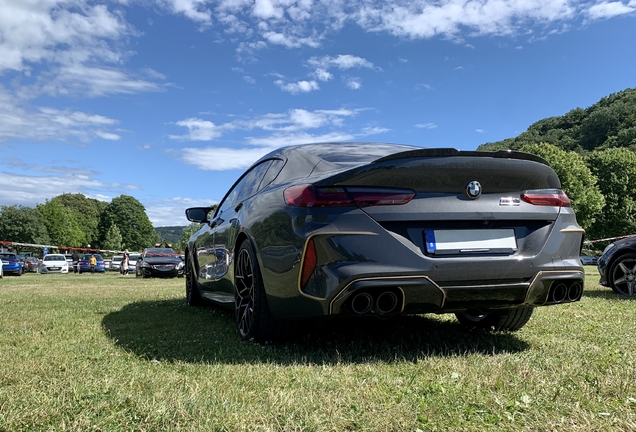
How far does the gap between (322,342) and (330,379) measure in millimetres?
1189

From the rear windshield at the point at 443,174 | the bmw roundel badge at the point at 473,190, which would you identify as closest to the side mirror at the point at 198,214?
the rear windshield at the point at 443,174

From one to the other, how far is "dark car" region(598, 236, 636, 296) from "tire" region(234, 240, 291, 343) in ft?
20.8

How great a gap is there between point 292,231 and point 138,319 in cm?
303

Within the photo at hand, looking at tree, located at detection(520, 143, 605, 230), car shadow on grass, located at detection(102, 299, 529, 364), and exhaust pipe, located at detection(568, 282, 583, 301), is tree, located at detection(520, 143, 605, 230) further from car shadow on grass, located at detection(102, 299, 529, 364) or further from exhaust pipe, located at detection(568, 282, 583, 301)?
exhaust pipe, located at detection(568, 282, 583, 301)

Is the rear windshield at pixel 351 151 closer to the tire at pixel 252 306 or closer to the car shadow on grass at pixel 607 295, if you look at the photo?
the tire at pixel 252 306

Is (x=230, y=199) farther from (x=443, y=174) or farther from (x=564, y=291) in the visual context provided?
(x=564, y=291)

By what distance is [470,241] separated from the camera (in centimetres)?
331

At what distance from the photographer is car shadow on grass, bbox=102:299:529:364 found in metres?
3.43

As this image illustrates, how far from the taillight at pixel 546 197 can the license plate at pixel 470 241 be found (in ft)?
0.85

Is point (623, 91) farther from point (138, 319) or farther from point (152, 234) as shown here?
point (138, 319)

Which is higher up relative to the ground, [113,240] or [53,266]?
[113,240]

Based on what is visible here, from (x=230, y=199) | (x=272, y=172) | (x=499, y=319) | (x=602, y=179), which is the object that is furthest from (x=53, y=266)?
(x=602, y=179)

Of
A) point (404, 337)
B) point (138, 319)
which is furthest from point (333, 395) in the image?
point (138, 319)

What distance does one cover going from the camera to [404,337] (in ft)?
13.4
